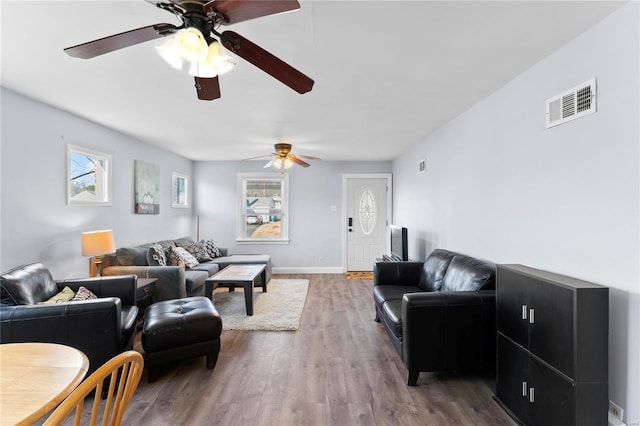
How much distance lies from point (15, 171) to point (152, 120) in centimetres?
135

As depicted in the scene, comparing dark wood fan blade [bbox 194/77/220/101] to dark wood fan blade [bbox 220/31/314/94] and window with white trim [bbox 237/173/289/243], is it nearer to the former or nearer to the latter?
dark wood fan blade [bbox 220/31/314/94]

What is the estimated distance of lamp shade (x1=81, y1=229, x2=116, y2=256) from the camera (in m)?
3.36

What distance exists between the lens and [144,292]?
359cm

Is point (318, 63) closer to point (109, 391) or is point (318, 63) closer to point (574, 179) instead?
point (574, 179)

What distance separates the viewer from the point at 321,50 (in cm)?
210

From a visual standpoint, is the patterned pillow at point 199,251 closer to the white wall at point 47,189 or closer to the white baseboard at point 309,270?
the white wall at point 47,189

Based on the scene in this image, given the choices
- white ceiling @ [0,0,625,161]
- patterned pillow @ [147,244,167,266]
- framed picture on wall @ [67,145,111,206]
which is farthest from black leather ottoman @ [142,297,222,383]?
white ceiling @ [0,0,625,161]

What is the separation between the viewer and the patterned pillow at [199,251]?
5449 mm

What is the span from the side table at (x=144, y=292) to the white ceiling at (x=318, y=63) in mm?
1851

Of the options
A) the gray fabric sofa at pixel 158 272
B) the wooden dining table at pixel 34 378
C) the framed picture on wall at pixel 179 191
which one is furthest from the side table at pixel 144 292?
the framed picture on wall at pixel 179 191

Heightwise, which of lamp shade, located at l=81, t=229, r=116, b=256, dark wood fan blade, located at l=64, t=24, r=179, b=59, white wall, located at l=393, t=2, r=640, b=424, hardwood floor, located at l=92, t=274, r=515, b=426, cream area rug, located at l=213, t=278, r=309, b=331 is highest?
dark wood fan blade, located at l=64, t=24, r=179, b=59

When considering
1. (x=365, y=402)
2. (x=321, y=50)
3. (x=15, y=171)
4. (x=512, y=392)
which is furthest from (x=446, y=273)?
(x=15, y=171)

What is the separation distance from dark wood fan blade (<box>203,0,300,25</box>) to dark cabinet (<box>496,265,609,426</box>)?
6.13 feet

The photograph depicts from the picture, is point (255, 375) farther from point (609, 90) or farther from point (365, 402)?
point (609, 90)
